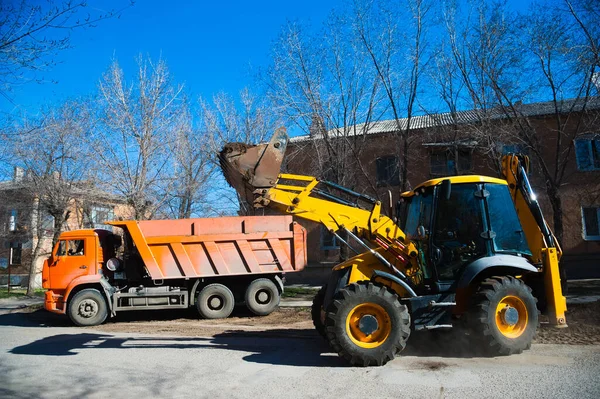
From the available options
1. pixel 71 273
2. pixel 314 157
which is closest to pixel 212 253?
pixel 71 273

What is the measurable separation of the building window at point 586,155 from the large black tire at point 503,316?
15.9 meters

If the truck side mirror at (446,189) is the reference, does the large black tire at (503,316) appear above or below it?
below

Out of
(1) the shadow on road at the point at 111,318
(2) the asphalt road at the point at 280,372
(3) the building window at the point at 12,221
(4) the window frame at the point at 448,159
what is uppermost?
(4) the window frame at the point at 448,159

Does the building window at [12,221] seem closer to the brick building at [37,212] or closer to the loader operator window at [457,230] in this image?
the brick building at [37,212]

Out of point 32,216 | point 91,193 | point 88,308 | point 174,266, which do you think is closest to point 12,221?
point 32,216

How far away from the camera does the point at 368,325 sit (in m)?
6.45

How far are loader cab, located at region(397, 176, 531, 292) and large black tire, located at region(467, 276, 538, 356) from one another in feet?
1.56

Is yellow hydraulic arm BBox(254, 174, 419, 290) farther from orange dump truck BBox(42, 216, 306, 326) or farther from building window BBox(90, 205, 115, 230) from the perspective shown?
building window BBox(90, 205, 115, 230)

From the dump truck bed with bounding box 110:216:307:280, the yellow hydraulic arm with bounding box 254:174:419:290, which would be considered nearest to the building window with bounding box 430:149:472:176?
the dump truck bed with bounding box 110:216:307:280

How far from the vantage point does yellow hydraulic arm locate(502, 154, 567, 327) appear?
6.64m

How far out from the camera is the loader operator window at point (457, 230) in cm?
695

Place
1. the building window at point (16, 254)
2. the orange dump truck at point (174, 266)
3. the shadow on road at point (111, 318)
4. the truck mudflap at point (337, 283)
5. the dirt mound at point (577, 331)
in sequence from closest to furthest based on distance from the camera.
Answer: the truck mudflap at point (337, 283) < the dirt mound at point (577, 331) < the orange dump truck at point (174, 266) < the shadow on road at point (111, 318) < the building window at point (16, 254)

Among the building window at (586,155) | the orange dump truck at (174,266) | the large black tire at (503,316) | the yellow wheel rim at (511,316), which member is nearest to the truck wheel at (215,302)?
the orange dump truck at (174,266)

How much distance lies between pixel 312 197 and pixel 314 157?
348 inches
